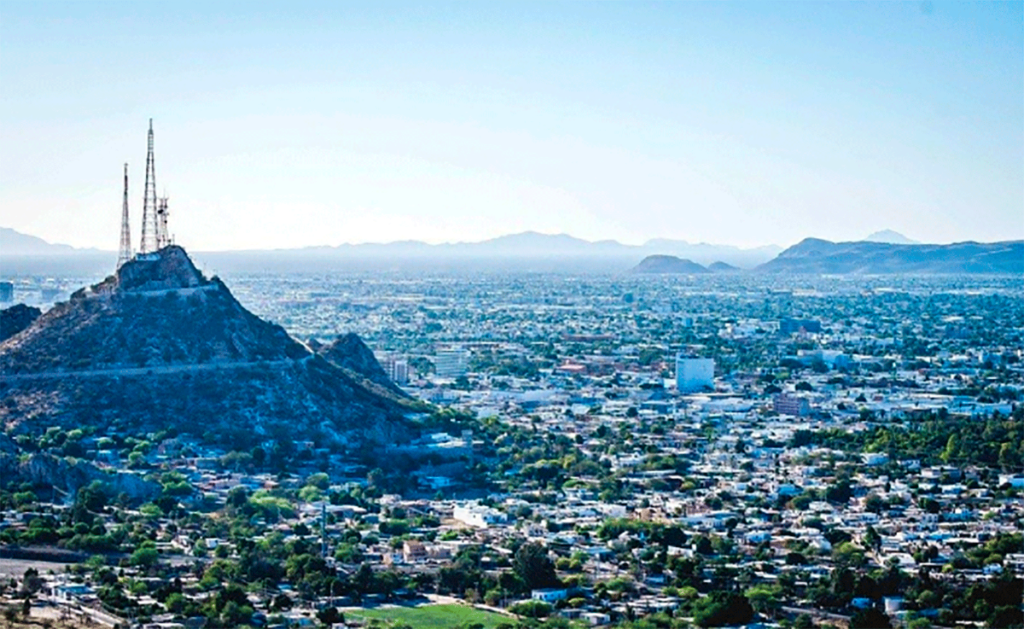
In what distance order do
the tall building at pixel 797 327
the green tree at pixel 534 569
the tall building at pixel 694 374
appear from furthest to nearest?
the tall building at pixel 797 327 → the tall building at pixel 694 374 → the green tree at pixel 534 569

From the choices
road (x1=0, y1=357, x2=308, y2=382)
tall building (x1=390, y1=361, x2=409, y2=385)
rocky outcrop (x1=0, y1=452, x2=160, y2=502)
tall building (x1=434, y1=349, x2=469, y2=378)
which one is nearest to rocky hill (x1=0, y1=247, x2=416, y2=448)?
road (x1=0, y1=357, x2=308, y2=382)

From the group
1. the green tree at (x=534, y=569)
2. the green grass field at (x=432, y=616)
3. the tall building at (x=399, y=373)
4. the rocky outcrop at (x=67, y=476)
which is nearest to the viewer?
the green grass field at (x=432, y=616)

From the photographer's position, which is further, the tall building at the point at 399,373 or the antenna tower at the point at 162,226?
the tall building at the point at 399,373

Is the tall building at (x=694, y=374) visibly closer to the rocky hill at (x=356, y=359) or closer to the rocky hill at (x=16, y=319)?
the rocky hill at (x=356, y=359)

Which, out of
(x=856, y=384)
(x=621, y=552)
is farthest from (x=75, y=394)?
(x=856, y=384)

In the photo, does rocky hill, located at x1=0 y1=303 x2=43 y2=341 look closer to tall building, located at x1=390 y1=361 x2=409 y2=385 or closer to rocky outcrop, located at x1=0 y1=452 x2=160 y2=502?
rocky outcrop, located at x1=0 y1=452 x2=160 y2=502

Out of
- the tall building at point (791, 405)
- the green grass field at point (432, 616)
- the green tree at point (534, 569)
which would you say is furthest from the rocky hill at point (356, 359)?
the green grass field at point (432, 616)

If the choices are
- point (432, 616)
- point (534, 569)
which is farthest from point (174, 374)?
point (432, 616)
